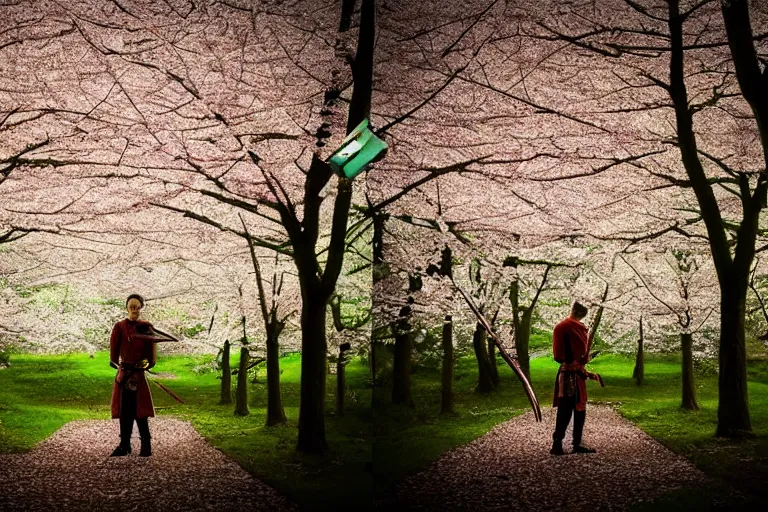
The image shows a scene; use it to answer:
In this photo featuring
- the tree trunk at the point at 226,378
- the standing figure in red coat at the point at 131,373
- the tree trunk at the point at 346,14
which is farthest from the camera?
the tree trunk at the point at 346,14

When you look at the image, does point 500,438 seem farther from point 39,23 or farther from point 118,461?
point 39,23

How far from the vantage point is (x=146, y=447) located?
2734mm

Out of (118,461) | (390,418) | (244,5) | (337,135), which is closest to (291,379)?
(390,418)

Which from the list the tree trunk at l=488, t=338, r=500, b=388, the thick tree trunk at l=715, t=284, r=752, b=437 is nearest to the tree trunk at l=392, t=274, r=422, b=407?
the tree trunk at l=488, t=338, r=500, b=388

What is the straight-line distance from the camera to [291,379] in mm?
3012

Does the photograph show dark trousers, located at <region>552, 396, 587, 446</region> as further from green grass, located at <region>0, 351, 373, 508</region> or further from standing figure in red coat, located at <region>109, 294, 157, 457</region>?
standing figure in red coat, located at <region>109, 294, 157, 457</region>

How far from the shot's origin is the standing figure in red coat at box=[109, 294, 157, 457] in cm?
268

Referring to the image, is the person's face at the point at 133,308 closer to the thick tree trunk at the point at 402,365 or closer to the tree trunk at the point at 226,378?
the tree trunk at the point at 226,378

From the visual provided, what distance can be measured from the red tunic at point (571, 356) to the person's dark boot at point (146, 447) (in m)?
1.65

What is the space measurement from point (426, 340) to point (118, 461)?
4.43ft

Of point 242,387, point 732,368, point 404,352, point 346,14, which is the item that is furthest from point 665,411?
point 346,14

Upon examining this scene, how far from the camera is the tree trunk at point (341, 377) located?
314 cm

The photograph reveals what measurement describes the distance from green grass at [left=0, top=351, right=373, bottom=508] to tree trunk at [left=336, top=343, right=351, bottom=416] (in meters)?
0.02

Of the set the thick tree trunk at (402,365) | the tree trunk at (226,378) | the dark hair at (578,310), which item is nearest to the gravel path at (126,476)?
the tree trunk at (226,378)
